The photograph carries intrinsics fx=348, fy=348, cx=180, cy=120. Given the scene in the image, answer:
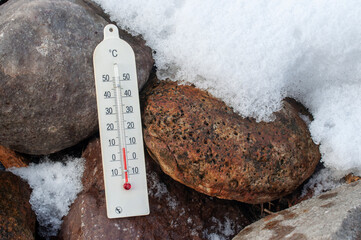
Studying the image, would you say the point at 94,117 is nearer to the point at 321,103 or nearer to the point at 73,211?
the point at 73,211

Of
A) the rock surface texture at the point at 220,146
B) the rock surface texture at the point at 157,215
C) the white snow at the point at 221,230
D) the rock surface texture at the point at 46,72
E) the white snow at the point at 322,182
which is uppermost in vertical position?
the rock surface texture at the point at 46,72

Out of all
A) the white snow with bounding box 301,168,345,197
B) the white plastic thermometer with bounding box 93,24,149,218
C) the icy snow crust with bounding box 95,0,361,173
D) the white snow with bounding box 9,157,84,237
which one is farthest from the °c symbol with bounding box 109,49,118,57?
the white snow with bounding box 301,168,345,197

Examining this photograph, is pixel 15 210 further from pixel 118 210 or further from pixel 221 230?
pixel 221 230

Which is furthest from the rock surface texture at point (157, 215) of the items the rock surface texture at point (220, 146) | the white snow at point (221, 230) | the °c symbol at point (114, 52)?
the °c symbol at point (114, 52)

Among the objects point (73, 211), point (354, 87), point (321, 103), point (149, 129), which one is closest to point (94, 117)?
point (149, 129)

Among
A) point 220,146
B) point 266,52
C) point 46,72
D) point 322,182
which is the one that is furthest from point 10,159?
point 322,182

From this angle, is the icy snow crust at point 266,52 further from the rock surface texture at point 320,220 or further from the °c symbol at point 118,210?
the °c symbol at point 118,210
